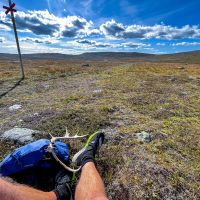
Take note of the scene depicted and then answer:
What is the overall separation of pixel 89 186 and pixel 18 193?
1.39m

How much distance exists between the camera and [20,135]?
8352 mm

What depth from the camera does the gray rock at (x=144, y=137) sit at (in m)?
7.87

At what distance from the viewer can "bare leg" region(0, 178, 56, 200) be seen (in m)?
4.16

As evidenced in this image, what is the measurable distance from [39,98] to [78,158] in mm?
8767

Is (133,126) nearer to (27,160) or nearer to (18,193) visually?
(27,160)

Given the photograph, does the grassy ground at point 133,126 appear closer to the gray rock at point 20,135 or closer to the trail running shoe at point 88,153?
the gray rock at point 20,135

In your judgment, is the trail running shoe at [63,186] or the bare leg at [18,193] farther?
the trail running shoe at [63,186]

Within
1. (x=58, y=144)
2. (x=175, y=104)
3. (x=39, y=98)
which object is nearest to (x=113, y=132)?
(x=58, y=144)

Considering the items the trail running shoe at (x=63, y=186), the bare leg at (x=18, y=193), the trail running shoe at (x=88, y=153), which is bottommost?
the trail running shoe at (x=63, y=186)

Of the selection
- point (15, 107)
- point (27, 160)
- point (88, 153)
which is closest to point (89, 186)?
point (88, 153)

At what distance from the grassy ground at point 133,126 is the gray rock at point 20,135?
0.32 meters

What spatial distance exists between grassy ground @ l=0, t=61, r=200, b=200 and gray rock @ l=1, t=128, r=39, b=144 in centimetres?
32

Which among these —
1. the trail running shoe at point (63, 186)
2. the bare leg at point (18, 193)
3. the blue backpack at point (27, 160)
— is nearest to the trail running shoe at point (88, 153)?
the blue backpack at point (27, 160)

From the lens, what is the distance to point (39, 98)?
14141mm
